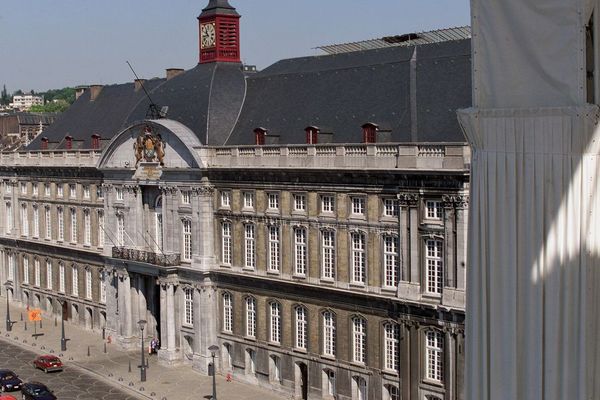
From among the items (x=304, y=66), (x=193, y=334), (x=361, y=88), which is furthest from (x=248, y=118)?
(x=193, y=334)

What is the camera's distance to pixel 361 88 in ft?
203

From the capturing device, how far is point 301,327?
6134 cm

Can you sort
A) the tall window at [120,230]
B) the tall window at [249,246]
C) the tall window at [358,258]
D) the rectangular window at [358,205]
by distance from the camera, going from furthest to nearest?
the tall window at [120,230] < the tall window at [249,246] < the tall window at [358,258] < the rectangular window at [358,205]

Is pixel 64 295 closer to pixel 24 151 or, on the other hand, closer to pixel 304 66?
pixel 24 151

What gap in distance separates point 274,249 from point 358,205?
357 inches

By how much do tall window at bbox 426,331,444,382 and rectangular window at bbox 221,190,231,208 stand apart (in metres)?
20.7

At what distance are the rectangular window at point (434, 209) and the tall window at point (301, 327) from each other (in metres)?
13.2

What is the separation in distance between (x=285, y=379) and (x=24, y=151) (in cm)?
4781

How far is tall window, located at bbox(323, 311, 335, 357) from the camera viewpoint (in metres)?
58.9

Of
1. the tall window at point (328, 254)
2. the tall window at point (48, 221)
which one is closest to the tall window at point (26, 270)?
the tall window at point (48, 221)

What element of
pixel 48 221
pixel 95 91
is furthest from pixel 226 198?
pixel 95 91

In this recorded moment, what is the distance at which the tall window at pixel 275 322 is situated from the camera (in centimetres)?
6300

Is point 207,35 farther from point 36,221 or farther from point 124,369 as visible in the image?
point 36,221

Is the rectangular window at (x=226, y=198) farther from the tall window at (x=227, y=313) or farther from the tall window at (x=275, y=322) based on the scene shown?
the tall window at (x=275, y=322)
